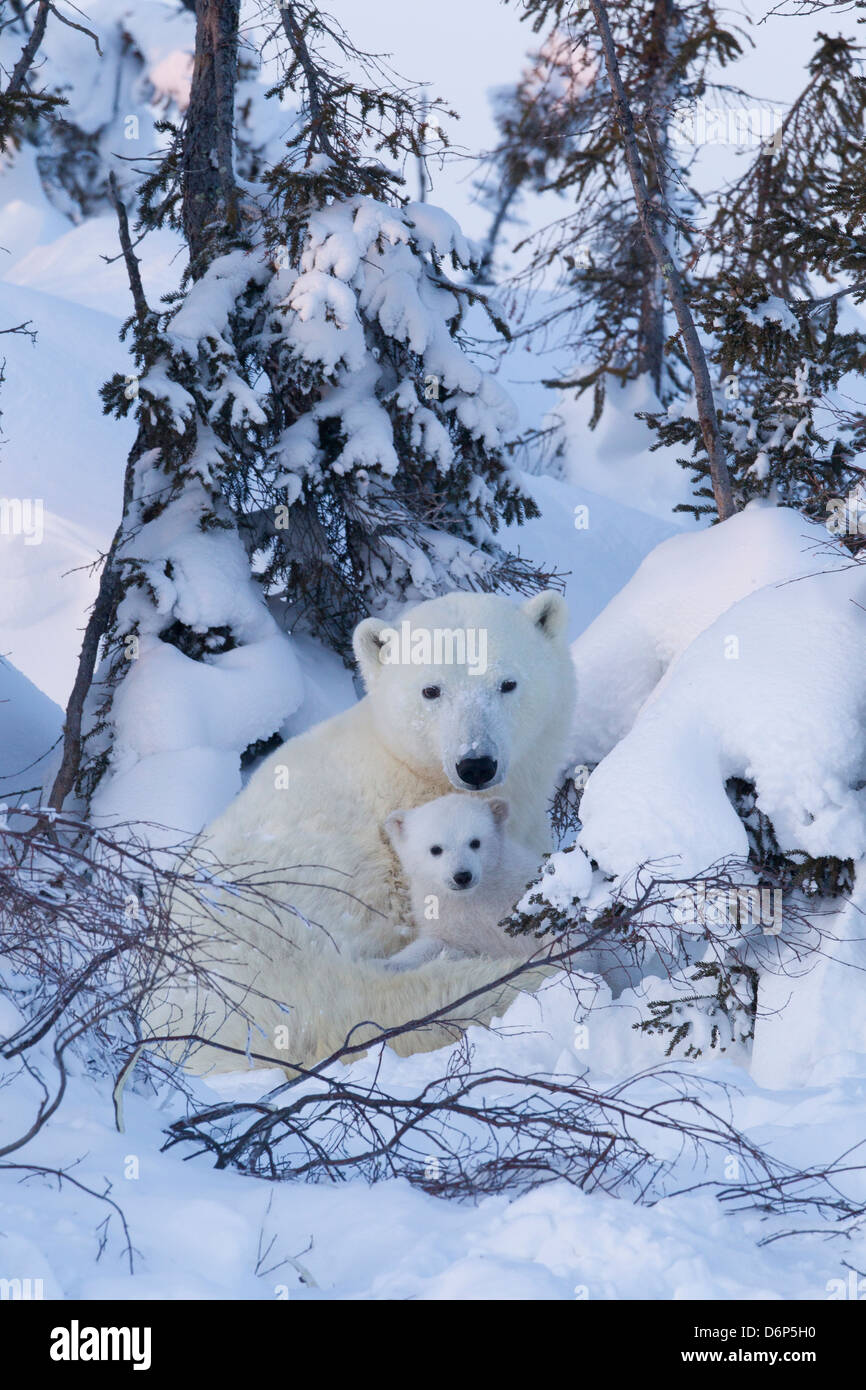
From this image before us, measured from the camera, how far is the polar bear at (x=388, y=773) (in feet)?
14.7

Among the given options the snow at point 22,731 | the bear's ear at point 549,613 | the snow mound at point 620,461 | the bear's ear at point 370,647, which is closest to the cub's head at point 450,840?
the bear's ear at point 370,647

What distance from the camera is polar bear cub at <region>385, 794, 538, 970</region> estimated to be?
15.0 feet

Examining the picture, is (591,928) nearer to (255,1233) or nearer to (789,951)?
(789,951)

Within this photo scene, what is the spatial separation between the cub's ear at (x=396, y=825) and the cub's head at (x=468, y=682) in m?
0.25

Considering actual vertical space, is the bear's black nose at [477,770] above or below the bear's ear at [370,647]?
below

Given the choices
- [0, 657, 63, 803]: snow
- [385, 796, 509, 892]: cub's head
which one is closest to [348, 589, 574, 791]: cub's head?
[385, 796, 509, 892]: cub's head

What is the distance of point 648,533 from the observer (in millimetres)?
15180

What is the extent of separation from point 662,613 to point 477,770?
1.40 metres

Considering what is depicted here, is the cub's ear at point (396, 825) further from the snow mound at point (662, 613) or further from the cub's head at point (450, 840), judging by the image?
the snow mound at point (662, 613)

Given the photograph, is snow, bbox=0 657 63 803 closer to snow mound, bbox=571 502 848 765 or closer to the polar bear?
the polar bear

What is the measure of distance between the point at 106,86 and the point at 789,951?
1142 inches

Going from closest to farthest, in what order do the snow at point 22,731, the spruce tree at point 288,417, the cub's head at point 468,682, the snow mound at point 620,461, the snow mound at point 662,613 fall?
the cub's head at point 468,682 → the snow mound at point 662,613 → the spruce tree at point 288,417 → the snow at point 22,731 → the snow mound at point 620,461
